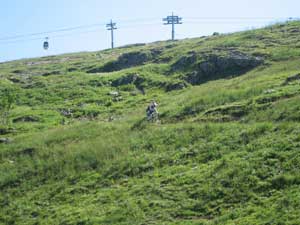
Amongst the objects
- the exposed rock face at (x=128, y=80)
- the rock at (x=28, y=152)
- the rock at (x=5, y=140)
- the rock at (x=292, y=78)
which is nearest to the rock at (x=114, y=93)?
the exposed rock face at (x=128, y=80)

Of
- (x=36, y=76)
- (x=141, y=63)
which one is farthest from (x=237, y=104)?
(x=36, y=76)

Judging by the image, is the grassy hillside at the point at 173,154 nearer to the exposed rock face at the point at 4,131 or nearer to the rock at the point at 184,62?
the exposed rock face at the point at 4,131

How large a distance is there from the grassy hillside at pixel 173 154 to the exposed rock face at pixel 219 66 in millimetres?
114

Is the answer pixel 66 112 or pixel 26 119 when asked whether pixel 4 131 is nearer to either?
pixel 26 119

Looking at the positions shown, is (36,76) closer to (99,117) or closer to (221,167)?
(99,117)

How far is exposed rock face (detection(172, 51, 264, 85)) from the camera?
159 ft

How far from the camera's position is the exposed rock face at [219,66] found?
48438 mm

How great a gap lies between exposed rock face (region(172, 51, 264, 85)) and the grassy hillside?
11cm

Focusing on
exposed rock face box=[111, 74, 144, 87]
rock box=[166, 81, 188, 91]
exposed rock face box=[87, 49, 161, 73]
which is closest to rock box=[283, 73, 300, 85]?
rock box=[166, 81, 188, 91]

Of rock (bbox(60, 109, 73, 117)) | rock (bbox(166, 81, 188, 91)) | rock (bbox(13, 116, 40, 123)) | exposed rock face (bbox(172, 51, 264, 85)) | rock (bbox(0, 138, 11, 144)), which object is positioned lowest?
rock (bbox(0, 138, 11, 144))

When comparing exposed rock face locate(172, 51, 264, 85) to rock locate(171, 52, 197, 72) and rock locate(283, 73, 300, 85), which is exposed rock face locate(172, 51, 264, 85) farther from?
rock locate(283, 73, 300, 85)

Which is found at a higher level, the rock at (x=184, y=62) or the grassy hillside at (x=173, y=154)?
the rock at (x=184, y=62)

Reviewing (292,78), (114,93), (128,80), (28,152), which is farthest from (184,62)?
(28,152)

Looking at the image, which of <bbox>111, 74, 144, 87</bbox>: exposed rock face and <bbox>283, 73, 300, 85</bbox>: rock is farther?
<bbox>111, 74, 144, 87</bbox>: exposed rock face
